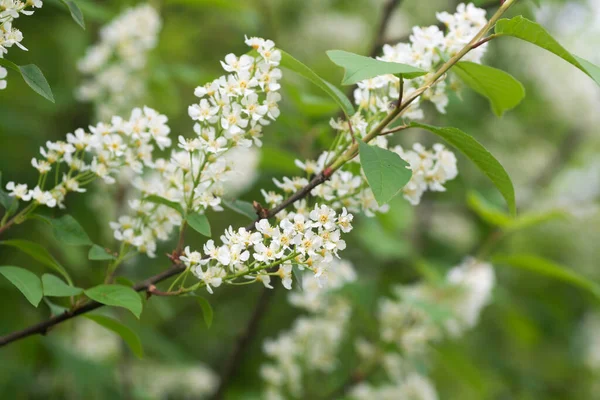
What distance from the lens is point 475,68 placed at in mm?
1118

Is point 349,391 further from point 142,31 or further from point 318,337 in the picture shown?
point 142,31

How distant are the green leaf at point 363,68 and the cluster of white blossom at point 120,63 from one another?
1.43 metres

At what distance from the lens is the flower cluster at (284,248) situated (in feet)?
3.16

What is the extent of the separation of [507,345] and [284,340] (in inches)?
74.6

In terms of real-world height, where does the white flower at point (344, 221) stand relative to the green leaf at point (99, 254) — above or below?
below

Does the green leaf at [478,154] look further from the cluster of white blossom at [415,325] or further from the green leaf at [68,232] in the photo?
the cluster of white blossom at [415,325]

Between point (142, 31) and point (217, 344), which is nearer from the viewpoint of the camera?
point (142, 31)

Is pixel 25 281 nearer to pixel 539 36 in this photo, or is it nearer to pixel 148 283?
pixel 148 283

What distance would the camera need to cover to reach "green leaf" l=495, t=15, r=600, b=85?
0.93 metres

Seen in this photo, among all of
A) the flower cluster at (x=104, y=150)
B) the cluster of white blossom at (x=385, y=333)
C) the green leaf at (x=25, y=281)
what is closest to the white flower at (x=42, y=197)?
the flower cluster at (x=104, y=150)

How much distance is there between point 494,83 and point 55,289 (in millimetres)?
822

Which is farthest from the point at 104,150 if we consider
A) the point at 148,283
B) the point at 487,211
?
the point at 487,211

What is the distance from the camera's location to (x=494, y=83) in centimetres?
117

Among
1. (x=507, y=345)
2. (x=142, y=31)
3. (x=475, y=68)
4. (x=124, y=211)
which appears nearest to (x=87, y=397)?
(x=124, y=211)
